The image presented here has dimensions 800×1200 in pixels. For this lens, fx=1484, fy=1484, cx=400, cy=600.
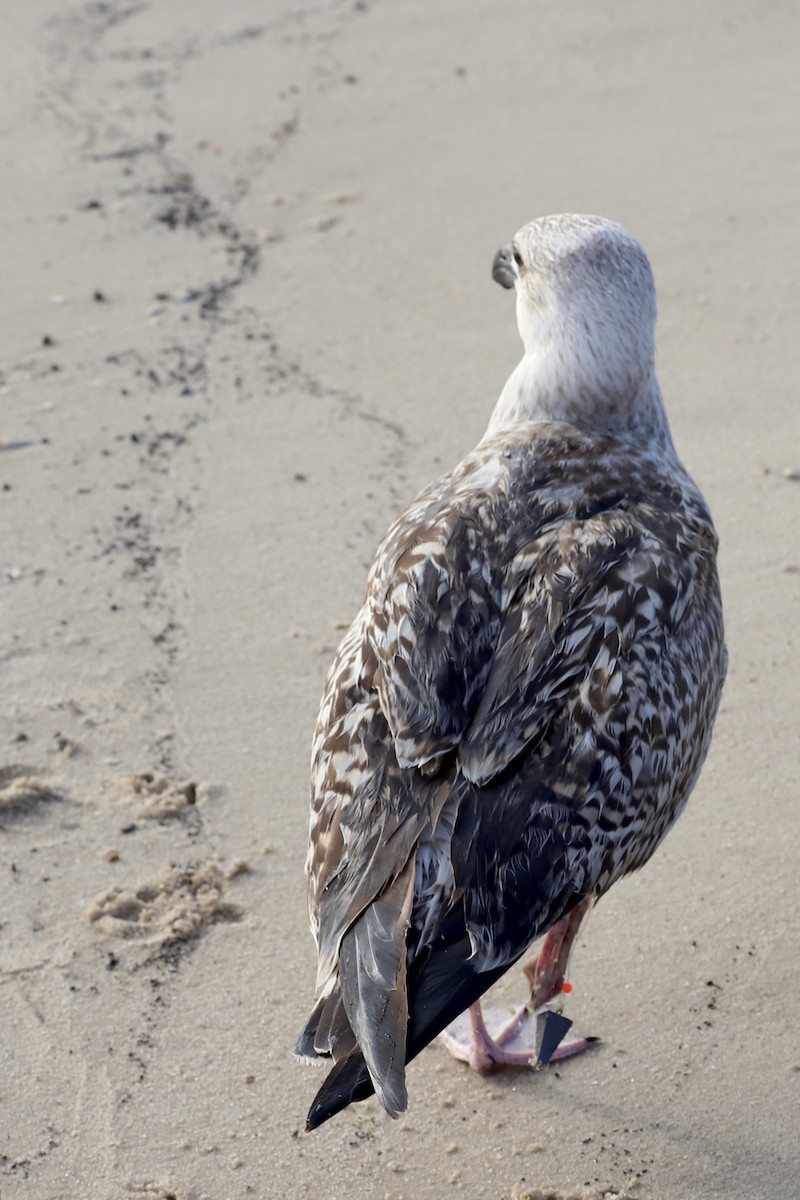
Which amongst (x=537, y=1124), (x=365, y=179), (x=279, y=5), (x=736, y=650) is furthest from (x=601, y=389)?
(x=279, y=5)

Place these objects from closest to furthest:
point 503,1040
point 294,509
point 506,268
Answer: point 503,1040, point 506,268, point 294,509

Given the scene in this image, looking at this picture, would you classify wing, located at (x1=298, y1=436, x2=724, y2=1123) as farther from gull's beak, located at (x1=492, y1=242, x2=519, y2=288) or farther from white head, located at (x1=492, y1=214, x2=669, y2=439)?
gull's beak, located at (x1=492, y1=242, x2=519, y2=288)

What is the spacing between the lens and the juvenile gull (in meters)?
Result: 2.80

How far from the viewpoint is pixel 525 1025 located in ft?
12.2

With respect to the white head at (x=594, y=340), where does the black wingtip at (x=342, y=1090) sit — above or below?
below

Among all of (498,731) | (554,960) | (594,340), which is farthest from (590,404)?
(554,960)

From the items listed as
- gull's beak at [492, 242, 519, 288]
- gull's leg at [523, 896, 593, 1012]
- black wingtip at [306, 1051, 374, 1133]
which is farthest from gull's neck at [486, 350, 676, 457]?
black wingtip at [306, 1051, 374, 1133]

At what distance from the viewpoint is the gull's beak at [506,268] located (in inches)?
169

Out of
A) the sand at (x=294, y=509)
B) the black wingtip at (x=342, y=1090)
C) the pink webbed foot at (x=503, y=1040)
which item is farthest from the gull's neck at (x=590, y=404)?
the black wingtip at (x=342, y=1090)

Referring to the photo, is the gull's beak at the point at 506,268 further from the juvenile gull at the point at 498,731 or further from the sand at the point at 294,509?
the sand at the point at 294,509

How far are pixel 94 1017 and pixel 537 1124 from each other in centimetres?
111

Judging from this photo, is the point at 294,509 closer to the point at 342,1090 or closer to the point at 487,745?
the point at 487,745

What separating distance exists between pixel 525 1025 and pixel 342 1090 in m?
1.13

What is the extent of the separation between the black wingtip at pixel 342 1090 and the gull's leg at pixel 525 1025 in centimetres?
72
